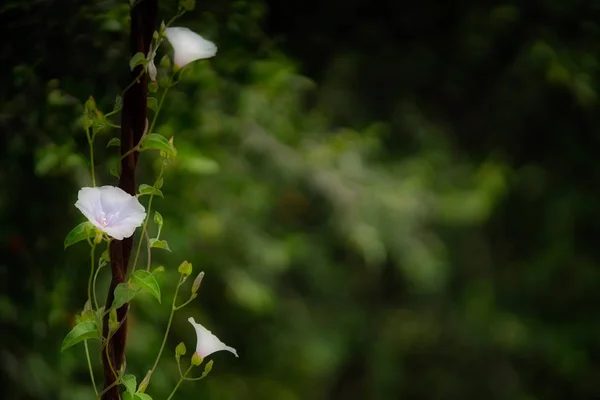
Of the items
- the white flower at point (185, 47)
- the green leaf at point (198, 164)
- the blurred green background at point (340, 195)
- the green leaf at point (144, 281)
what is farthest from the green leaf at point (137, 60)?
the green leaf at point (198, 164)

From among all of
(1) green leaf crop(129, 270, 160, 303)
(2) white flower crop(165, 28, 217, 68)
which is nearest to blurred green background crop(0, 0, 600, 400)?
(2) white flower crop(165, 28, 217, 68)

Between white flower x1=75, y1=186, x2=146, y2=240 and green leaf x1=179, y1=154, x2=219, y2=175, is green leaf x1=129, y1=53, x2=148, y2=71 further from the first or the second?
green leaf x1=179, y1=154, x2=219, y2=175

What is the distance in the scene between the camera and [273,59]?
117 centimetres

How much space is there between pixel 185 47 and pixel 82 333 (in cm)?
26

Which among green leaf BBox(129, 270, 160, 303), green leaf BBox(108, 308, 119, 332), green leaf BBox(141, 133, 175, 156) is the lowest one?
green leaf BBox(108, 308, 119, 332)

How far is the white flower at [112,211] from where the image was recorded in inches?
21.2

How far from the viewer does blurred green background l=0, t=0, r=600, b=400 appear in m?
1.00

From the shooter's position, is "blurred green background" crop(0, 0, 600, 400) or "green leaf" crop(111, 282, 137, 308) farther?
"blurred green background" crop(0, 0, 600, 400)

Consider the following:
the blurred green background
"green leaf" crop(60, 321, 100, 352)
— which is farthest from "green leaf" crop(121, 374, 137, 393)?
the blurred green background

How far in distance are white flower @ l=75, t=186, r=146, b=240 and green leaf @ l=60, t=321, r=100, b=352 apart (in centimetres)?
8

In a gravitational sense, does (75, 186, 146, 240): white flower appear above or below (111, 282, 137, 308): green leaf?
above

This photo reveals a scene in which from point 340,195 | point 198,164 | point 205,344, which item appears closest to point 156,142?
point 205,344

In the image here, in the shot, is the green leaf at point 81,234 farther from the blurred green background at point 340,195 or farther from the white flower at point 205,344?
the blurred green background at point 340,195

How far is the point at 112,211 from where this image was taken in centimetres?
55
